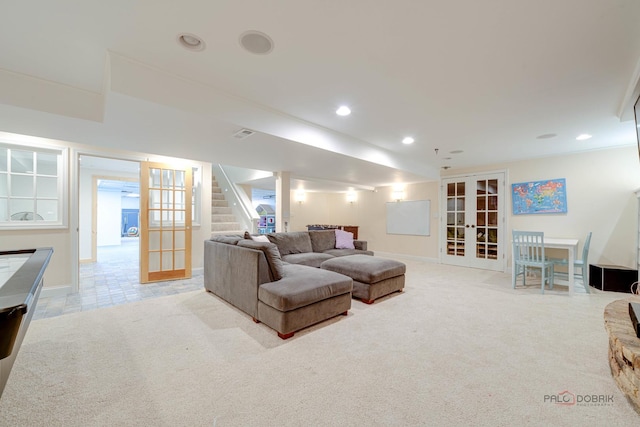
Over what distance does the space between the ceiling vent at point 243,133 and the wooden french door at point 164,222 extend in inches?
85.5

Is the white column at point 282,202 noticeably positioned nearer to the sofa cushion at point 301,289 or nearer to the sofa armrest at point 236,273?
the sofa armrest at point 236,273

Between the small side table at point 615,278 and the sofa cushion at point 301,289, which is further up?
the sofa cushion at point 301,289

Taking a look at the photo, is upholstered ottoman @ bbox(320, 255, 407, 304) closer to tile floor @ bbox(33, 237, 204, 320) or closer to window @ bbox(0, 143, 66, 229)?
tile floor @ bbox(33, 237, 204, 320)

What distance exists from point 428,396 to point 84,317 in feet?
11.1

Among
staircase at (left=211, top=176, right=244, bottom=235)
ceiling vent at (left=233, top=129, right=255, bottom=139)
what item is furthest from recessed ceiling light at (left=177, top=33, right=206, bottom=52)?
staircase at (left=211, top=176, right=244, bottom=235)

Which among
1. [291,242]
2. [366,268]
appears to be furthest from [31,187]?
[366,268]

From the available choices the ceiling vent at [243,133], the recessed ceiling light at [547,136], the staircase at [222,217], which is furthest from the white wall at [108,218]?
the recessed ceiling light at [547,136]

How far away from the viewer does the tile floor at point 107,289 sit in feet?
10.3

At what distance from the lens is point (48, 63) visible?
7.16 feet

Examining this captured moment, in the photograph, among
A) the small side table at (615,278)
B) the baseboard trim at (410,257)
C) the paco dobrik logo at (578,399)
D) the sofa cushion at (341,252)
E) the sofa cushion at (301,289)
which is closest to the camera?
the paco dobrik logo at (578,399)

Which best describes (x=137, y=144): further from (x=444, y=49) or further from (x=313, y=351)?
(x=444, y=49)

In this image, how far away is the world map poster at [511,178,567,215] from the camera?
4.71 meters

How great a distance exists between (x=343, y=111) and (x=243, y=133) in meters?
1.16

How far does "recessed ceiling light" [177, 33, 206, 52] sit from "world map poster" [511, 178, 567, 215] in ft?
19.2
